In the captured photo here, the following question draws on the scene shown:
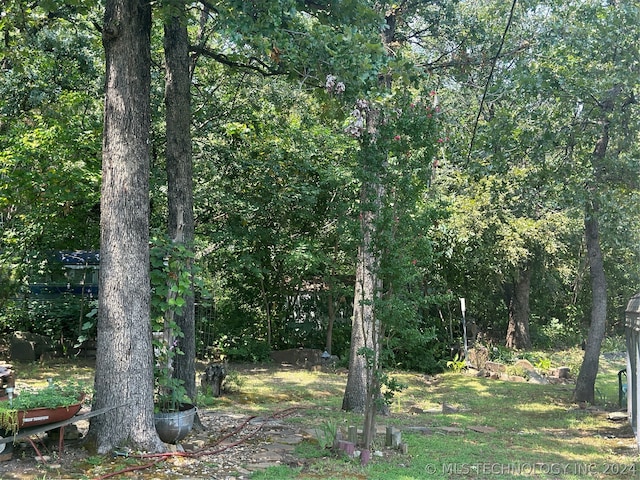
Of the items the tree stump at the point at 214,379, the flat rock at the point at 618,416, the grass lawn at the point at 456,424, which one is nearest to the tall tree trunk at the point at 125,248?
the grass lawn at the point at 456,424

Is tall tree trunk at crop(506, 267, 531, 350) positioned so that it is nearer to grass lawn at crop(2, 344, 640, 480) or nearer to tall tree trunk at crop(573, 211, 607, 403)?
grass lawn at crop(2, 344, 640, 480)

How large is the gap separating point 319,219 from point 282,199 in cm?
141

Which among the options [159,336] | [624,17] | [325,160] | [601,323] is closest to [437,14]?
[624,17]

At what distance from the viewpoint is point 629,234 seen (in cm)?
1191

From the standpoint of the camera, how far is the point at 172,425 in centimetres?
616

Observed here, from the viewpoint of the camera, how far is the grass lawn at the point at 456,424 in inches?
239

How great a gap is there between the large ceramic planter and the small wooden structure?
5278 mm

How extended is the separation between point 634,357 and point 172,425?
19.8ft

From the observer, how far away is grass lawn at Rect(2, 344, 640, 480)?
6.08 m

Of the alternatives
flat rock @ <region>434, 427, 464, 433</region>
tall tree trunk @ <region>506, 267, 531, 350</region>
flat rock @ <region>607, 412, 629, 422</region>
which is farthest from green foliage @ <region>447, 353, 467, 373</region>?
flat rock @ <region>434, 427, 464, 433</region>

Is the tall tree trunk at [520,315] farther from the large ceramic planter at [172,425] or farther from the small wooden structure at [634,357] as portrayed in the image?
the large ceramic planter at [172,425]

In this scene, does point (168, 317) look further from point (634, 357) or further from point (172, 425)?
point (634, 357)

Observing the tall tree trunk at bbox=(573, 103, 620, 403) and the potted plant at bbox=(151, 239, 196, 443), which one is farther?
the tall tree trunk at bbox=(573, 103, 620, 403)

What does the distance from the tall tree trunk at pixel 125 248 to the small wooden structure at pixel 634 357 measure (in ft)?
19.0
